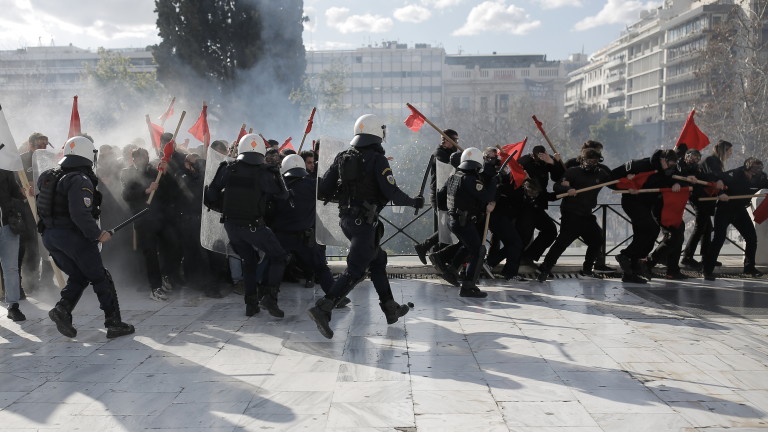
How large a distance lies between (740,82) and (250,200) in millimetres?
30725

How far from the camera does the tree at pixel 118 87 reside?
Result: 34250 millimetres

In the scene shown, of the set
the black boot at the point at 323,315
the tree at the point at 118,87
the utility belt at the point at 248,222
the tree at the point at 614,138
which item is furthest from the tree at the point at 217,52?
the tree at the point at 614,138

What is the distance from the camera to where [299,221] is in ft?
24.2

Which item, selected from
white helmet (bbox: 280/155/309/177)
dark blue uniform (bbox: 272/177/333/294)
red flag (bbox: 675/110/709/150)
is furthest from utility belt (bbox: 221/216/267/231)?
red flag (bbox: 675/110/709/150)

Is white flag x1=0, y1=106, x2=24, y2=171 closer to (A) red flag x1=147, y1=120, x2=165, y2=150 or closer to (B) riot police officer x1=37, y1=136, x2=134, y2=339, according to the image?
(B) riot police officer x1=37, y1=136, x2=134, y2=339

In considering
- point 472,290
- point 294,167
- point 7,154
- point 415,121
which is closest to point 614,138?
point 415,121

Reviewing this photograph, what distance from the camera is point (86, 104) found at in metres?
37.2

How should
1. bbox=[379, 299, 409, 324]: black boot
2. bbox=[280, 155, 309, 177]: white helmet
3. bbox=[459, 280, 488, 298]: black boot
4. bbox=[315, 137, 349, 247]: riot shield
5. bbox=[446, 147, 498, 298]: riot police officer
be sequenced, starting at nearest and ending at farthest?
bbox=[379, 299, 409, 324]: black boot < bbox=[280, 155, 309, 177]: white helmet < bbox=[315, 137, 349, 247]: riot shield < bbox=[446, 147, 498, 298]: riot police officer < bbox=[459, 280, 488, 298]: black boot

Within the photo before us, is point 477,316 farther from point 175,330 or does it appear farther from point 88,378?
point 88,378

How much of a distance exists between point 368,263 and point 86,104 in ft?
115

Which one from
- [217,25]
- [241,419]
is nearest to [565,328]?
[241,419]

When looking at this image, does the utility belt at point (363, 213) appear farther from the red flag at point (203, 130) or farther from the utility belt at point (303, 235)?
the red flag at point (203, 130)

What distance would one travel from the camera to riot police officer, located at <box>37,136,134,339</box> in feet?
19.7

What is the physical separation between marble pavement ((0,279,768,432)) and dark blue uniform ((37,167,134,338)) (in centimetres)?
26
